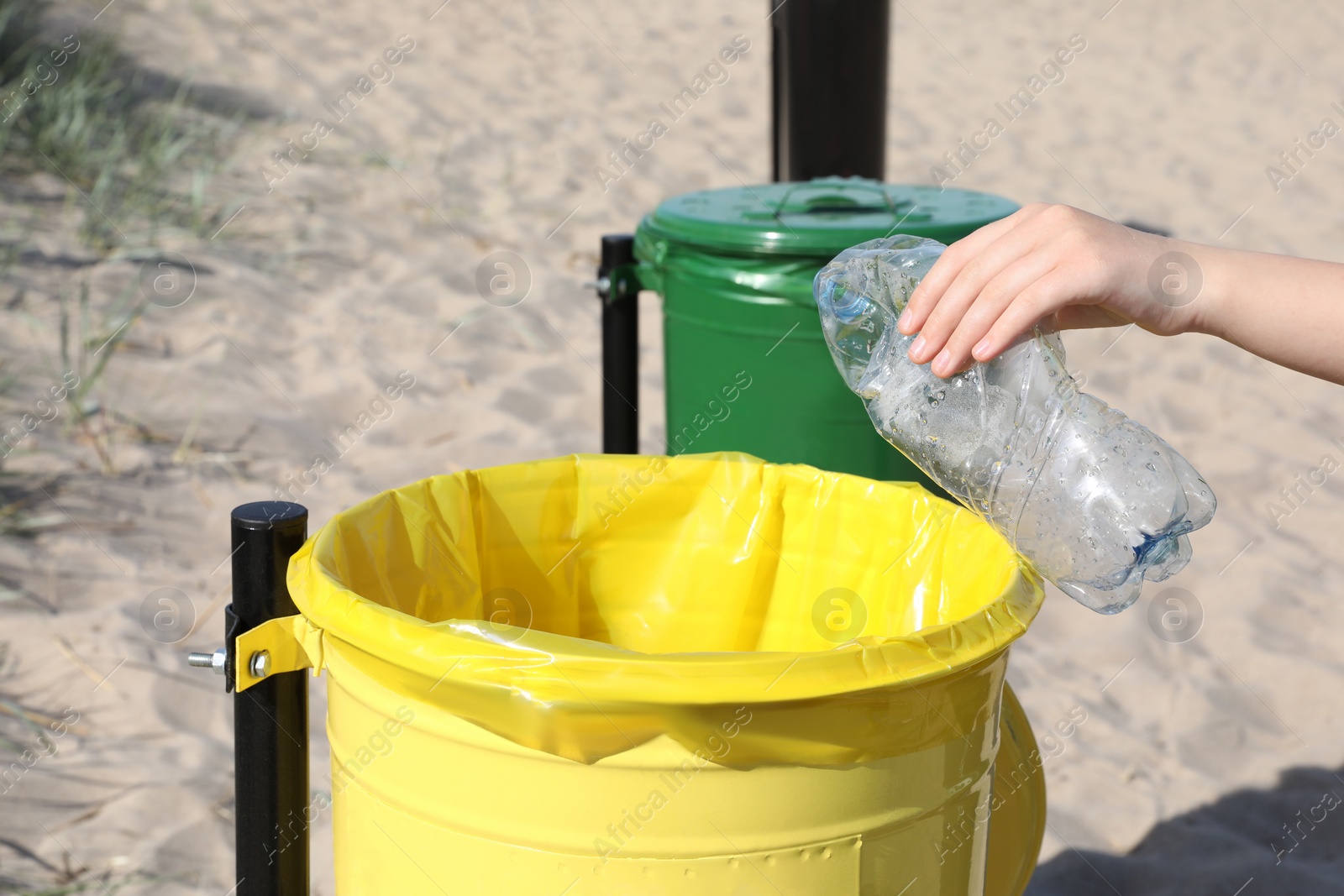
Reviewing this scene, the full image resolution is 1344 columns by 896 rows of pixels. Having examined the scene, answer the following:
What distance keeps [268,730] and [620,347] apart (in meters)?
1.16

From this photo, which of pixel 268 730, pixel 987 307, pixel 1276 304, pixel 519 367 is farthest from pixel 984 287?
pixel 519 367

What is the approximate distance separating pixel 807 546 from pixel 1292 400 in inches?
122

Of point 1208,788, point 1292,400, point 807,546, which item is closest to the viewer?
point 807,546

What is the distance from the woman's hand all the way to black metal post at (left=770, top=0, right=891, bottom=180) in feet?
5.43

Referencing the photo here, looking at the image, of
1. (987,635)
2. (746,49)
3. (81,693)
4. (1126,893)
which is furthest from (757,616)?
(746,49)

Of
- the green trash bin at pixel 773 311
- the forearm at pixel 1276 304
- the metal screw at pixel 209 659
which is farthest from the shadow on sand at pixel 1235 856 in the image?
the metal screw at pixel 209 659

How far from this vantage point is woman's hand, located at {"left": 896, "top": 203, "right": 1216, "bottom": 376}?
1.00 m

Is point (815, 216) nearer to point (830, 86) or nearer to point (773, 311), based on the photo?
point (773, 311)

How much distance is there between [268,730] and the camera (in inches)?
50.3

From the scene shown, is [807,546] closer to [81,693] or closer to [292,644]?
[292,644]

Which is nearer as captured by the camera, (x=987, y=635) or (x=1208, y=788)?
(x=987, y=635)

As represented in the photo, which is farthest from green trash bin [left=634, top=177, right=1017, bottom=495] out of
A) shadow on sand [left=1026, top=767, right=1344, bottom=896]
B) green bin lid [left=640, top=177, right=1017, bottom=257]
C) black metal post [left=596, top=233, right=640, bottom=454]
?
shadow on sand [left=1026, top=767, right=1344, bottom=896]

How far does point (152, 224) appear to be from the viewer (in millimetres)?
4145

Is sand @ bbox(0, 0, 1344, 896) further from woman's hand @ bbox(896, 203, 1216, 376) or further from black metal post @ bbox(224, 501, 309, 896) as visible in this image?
woman's hand @ bbox(896, 203, 1216, 376)
